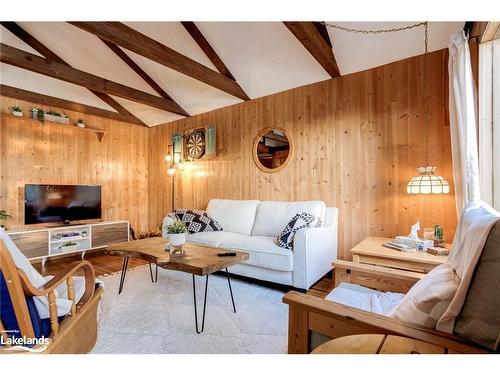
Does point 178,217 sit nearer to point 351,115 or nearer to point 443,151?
point 351,115

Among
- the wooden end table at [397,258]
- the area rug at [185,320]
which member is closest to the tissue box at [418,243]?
the wooden end table at [397,258]

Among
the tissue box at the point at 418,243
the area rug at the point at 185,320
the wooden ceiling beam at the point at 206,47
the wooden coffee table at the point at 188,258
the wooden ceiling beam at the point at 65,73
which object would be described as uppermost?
the wooden ceiling beam at the point at 206,47

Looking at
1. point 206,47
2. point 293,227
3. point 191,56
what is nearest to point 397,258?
point 293,227

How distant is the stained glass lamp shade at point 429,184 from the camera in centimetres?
224

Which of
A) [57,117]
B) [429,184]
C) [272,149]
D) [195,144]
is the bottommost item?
[429,184]

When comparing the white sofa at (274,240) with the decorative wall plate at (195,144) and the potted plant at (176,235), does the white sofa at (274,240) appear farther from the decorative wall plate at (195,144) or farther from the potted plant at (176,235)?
the decorative wall plate at (195,144)

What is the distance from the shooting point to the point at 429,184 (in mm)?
2262

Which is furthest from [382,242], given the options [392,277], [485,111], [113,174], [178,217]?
[113,174]

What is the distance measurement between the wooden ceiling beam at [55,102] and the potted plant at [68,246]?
2.16m

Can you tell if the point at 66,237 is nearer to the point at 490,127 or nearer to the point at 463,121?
the point at 463,121

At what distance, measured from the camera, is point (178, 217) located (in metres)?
3.68

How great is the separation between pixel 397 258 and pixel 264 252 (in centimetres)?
121
